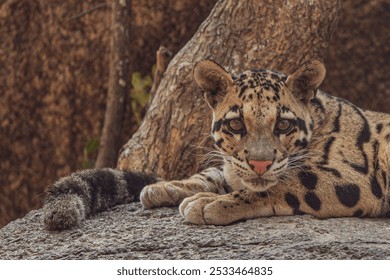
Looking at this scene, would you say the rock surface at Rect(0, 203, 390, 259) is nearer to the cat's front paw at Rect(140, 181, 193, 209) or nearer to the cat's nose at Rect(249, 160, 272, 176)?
the cat's front paw at Rect(140, 181, 193, 209)

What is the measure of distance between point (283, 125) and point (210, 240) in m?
0.78

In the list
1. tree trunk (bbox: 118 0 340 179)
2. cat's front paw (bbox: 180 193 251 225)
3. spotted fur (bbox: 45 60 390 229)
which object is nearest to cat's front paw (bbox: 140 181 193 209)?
spotted fur (bbox: 45 60 390 229)

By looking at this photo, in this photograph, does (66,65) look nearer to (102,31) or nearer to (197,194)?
(102,31)

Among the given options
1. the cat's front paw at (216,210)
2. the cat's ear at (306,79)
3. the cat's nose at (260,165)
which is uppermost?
the cat's ear at (306,79)

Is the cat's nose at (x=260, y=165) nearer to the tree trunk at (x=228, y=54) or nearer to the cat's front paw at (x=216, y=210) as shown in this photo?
the cat's front paw at (x=216, y=210)

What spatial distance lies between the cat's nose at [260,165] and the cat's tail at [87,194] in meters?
1.06

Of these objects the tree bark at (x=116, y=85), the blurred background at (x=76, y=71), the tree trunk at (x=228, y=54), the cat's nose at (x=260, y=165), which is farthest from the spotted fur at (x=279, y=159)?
the blurred background at (x=76, y=71)

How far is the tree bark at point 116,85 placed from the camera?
299 inches

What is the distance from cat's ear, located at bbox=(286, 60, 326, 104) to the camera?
4.62m

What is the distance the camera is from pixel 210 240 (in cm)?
418

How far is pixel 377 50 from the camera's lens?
781 centimetres

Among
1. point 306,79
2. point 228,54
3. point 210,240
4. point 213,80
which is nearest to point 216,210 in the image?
point 210,240

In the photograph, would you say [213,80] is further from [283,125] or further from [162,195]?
[162,195]

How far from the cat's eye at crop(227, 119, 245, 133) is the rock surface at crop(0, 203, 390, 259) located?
506 millimetres
